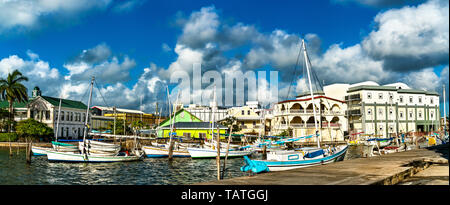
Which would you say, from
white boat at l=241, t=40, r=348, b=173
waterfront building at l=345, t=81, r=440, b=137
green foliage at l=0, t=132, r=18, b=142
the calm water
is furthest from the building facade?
waterfront building at l=345, t=81, r=440, b=137

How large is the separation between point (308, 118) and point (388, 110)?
24.8 metres

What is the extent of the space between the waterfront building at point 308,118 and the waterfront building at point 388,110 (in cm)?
470

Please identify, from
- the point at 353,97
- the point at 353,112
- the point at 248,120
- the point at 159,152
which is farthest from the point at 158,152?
the point at 353,97

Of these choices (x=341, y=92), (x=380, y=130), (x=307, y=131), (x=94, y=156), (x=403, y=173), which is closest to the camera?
(x=403, y=173)

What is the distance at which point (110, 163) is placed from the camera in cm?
4047

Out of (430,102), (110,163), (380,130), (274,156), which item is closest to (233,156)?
(110,163)

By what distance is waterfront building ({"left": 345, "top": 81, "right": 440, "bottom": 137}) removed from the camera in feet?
279

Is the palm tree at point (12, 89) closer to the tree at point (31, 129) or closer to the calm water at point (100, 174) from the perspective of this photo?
the tree at point (31, 129)

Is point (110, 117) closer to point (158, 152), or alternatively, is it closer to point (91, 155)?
point (158, 152)

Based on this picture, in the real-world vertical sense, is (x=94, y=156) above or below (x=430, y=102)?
below

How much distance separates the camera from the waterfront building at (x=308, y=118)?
249 ft
